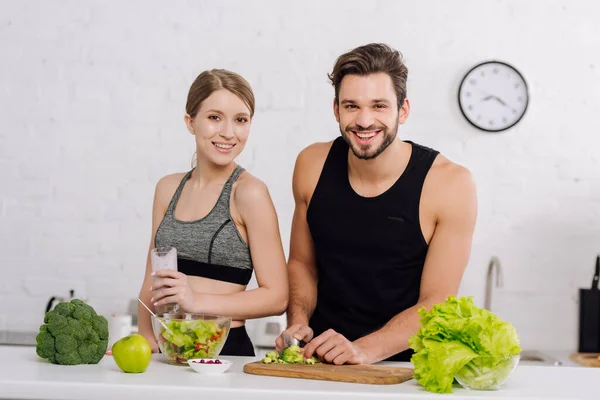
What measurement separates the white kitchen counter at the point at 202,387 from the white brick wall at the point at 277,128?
86.1 inches

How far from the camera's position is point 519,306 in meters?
4.02

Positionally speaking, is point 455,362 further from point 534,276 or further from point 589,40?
point 589,40

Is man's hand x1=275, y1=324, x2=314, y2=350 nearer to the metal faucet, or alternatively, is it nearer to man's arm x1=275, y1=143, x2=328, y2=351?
man's arm x1=275, y1=143, x2=328, y2=351

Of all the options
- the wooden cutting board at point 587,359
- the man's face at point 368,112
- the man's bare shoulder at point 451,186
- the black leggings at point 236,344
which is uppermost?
the man's face at point 368,112

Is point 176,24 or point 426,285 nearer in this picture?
point 426,285

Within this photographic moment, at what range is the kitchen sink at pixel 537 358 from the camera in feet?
11.9

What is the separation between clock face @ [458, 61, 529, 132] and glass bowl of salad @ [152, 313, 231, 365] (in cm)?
240

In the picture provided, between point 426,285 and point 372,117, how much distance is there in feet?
1.59

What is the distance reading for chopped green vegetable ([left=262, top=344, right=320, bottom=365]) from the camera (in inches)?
74.1

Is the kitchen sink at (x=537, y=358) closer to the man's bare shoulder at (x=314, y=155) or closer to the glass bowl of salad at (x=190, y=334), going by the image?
the man's bare shoulder at (x=314, y=155)

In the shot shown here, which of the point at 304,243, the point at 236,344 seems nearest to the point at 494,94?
the point at 304,243

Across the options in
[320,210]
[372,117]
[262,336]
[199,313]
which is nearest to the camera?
[199,313]

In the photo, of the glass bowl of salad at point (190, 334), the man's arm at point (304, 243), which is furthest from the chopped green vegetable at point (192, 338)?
the man's arm at point (304, 243)

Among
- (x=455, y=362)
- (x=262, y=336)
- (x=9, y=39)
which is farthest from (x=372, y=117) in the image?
(x=9, y=39)
